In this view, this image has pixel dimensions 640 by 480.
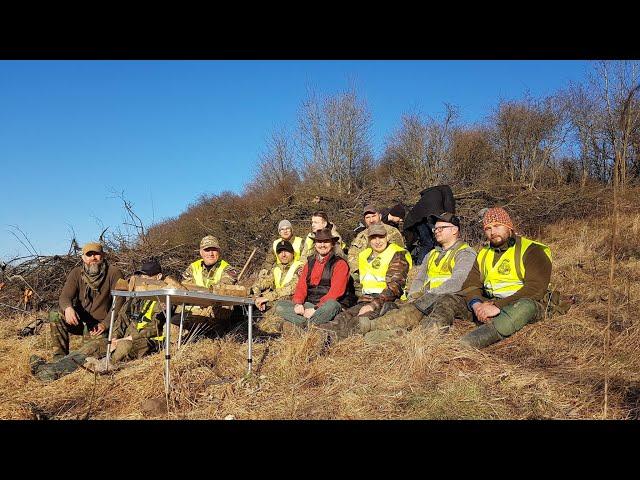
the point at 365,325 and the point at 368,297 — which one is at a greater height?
the point at 368,297

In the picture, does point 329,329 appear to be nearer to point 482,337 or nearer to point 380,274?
point 380,274

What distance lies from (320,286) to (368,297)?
721mm

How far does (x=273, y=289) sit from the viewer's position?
29.1 ft

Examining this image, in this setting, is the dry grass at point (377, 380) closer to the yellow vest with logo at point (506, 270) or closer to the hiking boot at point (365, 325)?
the hiking boot at point (365, 325)

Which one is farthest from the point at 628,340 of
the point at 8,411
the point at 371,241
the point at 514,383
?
the point at 8,411

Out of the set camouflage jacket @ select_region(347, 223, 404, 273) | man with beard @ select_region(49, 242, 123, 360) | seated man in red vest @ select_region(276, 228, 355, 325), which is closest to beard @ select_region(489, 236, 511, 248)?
seated man in red vest @ select_region(276, 228, 355, 325)

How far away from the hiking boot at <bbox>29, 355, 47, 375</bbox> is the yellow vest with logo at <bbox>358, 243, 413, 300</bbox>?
13.8ft

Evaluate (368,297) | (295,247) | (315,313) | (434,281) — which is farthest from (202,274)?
(434,281)

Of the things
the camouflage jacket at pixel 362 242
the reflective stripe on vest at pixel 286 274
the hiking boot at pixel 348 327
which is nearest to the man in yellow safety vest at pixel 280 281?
the reflective stripe on vest at pixel 286 274

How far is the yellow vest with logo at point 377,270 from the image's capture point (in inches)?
286
